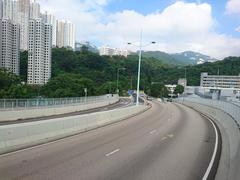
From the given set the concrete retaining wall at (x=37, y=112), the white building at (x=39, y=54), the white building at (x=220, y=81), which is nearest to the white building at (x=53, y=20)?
the white building at (x=39, y=54)

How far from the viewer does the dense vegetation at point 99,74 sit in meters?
100

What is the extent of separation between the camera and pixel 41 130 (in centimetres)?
1534

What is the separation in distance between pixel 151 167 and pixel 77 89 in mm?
91861

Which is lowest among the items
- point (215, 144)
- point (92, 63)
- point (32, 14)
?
point (215, 144)

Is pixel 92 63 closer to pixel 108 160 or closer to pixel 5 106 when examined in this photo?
pixel 5 106

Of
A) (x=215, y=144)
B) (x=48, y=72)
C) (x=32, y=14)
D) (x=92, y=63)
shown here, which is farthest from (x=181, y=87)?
(x=215, y=144)

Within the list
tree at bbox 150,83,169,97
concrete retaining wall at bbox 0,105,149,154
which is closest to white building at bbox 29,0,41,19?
tree at bbox 150,83,169,97

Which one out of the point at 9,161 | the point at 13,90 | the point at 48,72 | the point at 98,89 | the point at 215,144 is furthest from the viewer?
the point at 48,72

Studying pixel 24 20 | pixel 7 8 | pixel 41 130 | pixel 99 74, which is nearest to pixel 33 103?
pixel 41 130

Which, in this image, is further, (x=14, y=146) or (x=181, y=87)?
(x=181, y=87)

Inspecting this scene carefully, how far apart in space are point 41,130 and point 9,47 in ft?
364

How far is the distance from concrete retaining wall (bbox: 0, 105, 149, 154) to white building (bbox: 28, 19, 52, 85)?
99.9 meters

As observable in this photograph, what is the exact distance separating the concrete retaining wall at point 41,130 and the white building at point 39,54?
99.9 m

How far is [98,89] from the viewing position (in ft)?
385
